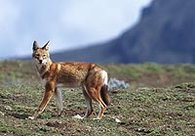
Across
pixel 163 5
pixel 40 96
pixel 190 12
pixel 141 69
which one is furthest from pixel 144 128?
pixel 163 5

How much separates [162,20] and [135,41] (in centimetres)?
805

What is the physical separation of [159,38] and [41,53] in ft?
548

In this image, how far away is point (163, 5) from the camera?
187625mm

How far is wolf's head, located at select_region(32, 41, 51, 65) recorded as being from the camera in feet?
53.5

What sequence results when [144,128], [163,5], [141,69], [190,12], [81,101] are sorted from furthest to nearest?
1. [163,5]
2. [190,12]
3. [141,69]
4. [81,101]
5. [144,128]

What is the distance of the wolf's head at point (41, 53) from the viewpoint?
16.3 metres

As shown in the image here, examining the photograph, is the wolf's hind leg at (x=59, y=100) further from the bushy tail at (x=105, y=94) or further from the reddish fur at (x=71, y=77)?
the bushy tail at (x=105, y=94)

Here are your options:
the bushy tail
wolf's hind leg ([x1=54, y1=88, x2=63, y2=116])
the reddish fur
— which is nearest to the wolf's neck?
the reddish fur

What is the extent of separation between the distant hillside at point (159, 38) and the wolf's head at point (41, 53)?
15322cm

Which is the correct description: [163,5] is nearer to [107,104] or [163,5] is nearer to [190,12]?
[190,12]

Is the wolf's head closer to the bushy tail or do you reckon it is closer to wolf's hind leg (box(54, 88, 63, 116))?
wolf's hind leg (box(54, 88, 63, 116))

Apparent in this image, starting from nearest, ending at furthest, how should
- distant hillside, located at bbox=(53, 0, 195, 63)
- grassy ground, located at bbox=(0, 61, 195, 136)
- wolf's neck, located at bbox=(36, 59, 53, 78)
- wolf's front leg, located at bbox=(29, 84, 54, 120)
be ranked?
grassy ground, located at bbox=(0, 61, 195, 136) → wolf's front leg, located at bbox=(29, 84, 54, 120) → wolf's neck, located at bbox=(36, 59, 53, 78) → distant hillside, located at bbox=(53, 0, 195, 63)

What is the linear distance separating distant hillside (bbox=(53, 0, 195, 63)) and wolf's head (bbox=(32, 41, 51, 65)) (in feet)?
503

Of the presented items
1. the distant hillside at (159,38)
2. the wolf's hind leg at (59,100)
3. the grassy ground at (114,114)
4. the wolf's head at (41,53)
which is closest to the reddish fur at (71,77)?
the wolf's head at (41,53)
